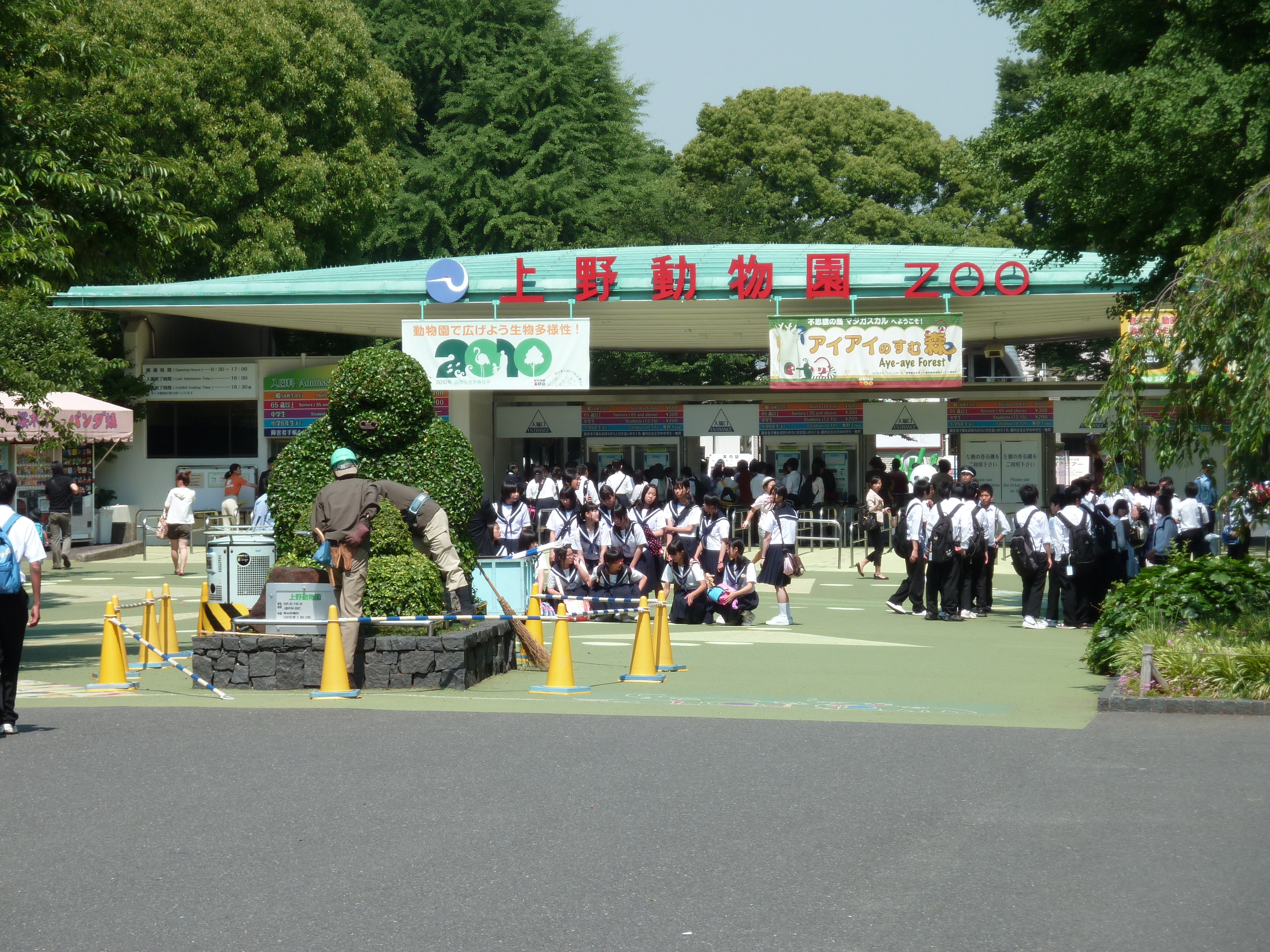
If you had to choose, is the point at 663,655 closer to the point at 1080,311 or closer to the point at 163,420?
the point at 1080,311

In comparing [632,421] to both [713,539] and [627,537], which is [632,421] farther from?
[713,539]

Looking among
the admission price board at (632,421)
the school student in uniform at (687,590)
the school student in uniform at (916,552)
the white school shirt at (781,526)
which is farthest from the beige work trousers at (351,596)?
the admission price board at (632,421)

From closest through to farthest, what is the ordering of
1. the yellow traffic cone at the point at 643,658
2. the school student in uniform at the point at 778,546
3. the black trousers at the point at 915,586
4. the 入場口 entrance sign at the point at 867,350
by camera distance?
the yellow traffic cone at the point at 643,658 → the school student in uniform at the point at 778,546 → the black trousers at the point at 915,586 → the 入場口 entrance sign at the point at 867,350

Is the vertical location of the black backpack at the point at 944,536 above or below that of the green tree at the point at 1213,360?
below

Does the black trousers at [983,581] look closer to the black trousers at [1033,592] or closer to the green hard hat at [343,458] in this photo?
the black trousers at [1033,592]

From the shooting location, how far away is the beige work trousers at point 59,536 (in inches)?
954

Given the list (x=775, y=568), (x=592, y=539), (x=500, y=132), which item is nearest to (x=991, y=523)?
(x=775, y=568)

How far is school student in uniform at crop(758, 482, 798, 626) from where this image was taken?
624 inches

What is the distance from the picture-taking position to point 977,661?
42.9ft

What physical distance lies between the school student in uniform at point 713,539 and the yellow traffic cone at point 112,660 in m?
6.83

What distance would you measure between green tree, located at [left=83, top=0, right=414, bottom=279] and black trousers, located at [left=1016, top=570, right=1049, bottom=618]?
72.2 feet

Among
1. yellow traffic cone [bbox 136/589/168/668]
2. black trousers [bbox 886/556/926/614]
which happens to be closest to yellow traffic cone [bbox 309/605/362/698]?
yellow traffic cone [bbox 136/589/168/668]

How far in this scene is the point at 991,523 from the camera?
16.8 meters

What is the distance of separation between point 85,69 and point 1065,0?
10.6 m
